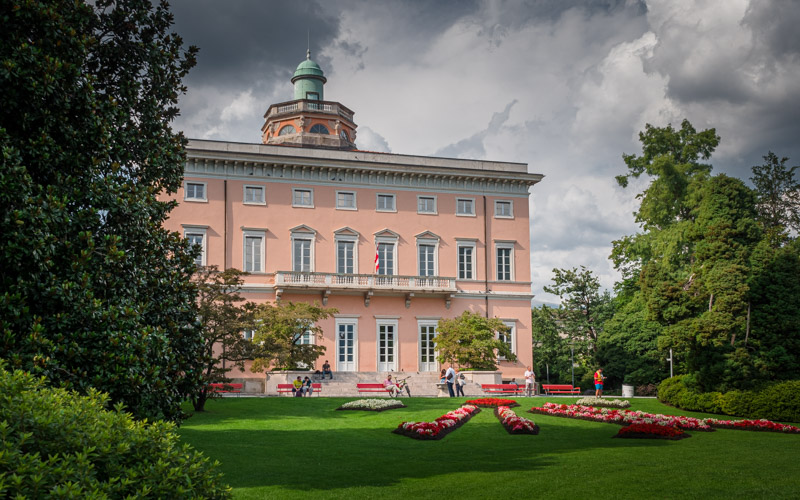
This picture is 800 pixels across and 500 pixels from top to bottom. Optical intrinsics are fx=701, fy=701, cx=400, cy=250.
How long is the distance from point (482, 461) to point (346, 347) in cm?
2562

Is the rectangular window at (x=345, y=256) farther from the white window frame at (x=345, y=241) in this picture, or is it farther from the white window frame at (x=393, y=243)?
the white window frame at (x=393, y=243)

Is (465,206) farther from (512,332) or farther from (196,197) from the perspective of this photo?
(196,197)

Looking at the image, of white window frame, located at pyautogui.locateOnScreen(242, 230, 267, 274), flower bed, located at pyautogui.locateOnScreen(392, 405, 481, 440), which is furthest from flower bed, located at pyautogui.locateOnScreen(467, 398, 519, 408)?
white window frame, located at pyautogui.locateOnScreen(242, 230, 267, 274)

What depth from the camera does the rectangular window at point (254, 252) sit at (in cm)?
3684

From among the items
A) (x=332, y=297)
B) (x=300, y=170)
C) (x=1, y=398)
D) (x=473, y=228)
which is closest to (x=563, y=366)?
(x=473, y=228)

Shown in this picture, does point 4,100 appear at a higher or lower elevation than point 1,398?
higher

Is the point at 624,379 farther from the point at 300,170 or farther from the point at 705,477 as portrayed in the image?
the point at 705,477

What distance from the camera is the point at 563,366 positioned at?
153ft

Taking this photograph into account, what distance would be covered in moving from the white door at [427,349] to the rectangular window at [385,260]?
3.62 m

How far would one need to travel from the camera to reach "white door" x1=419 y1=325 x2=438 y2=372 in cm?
3856

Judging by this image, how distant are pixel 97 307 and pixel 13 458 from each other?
3.90 m

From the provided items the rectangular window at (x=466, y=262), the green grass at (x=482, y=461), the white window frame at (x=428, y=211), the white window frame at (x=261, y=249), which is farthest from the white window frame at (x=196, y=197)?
the green grass at (x=482, y=461)

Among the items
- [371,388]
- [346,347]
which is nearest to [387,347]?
[346,347]

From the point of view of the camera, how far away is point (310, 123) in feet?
171
